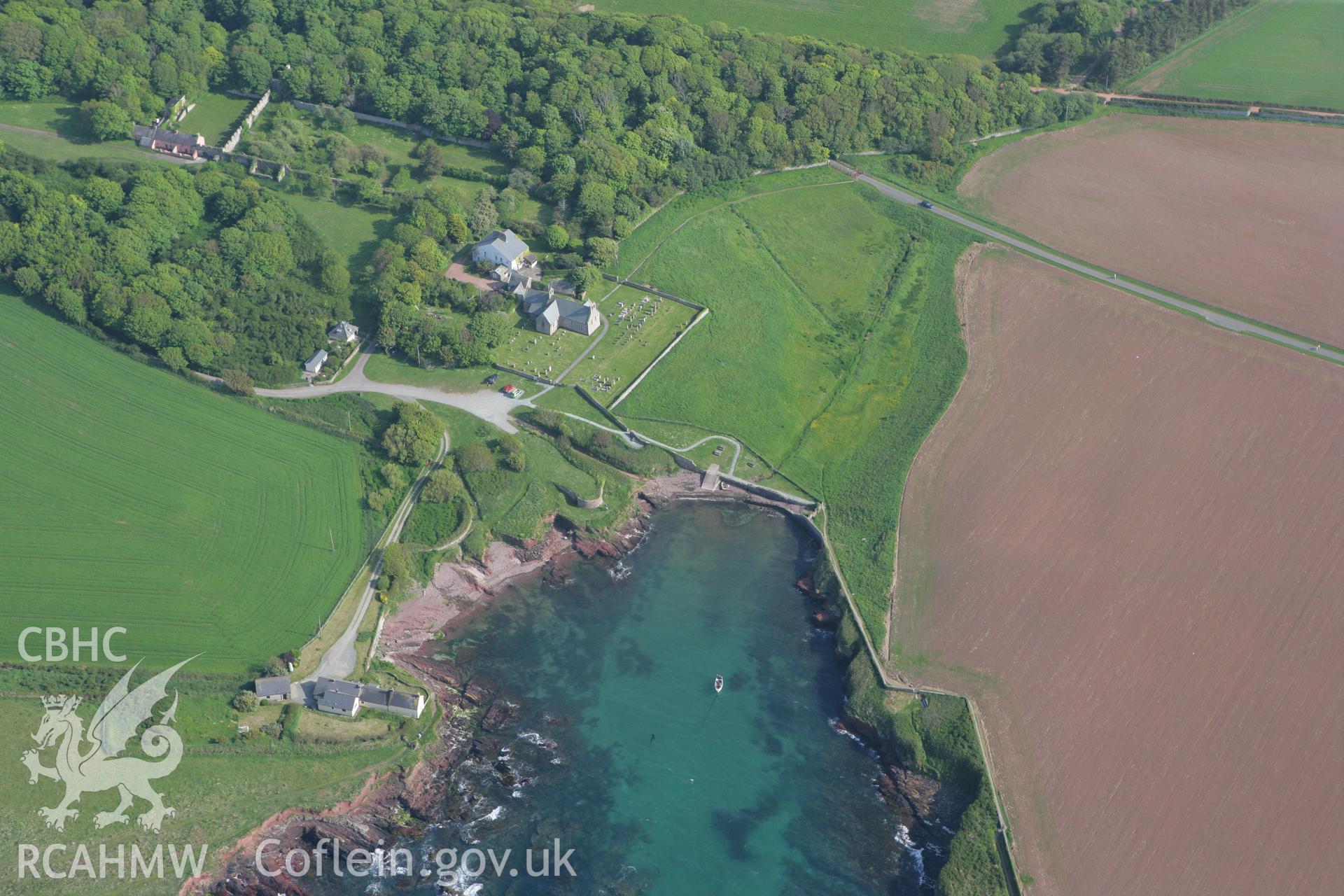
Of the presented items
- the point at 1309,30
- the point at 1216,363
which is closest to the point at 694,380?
the point at 1216,363

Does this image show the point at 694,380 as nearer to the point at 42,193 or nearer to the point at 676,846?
the point at 676,846

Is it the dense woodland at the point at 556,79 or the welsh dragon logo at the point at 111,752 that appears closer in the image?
the welsh dragon logo at the point at 111,752

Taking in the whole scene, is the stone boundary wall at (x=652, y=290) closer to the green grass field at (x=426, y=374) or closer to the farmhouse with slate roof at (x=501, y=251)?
the farmhouse with slate roof at (x=501, y=251)

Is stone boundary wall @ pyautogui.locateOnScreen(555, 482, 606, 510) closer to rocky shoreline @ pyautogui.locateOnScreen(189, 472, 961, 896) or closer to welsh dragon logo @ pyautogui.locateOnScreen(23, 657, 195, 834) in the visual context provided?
rocky shoreline @ pyautogui.locateOnScreen(189, 472, 961, 896)

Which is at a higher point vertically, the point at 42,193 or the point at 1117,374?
the point at 42,193

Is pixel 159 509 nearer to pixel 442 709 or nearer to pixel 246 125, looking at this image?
pixel 442 709

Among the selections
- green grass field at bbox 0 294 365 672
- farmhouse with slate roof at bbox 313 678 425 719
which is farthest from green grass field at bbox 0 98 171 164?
farmhouse with slate roof at bbox 313 678 425 719

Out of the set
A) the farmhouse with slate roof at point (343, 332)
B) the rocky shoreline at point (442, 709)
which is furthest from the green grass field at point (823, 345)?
the farmhouse with slate roof at point (343, 332)
